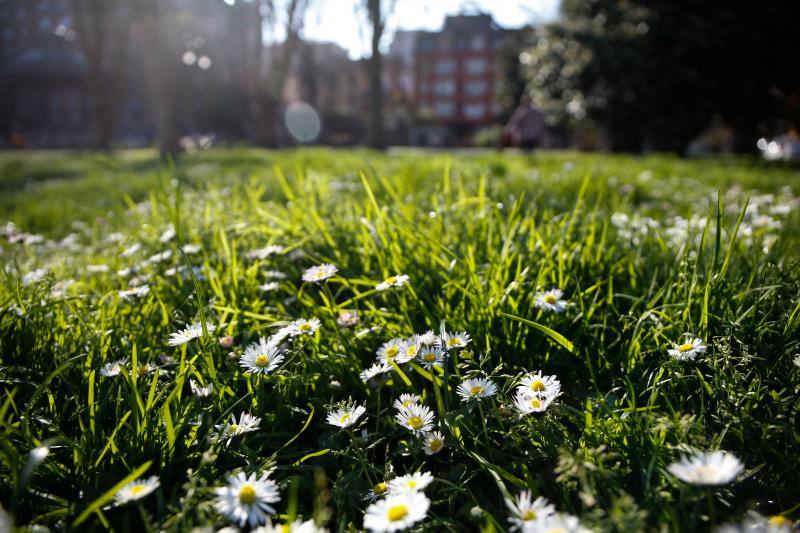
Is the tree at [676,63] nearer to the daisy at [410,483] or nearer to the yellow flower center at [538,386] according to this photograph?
the yellow flower center at [538,386]

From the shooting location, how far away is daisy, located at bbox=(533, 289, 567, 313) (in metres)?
1.36

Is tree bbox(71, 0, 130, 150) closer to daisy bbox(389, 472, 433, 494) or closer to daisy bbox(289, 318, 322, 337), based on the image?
daisy bbox(289, 318, 322, 337)

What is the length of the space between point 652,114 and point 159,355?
43.4 feet

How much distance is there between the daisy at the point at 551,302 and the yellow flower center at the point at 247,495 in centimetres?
79

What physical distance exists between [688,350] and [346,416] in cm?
73

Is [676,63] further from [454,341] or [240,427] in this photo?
[240,427]

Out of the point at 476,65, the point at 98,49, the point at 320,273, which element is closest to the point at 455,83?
the point at 476,65

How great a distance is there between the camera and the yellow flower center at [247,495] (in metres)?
0.90

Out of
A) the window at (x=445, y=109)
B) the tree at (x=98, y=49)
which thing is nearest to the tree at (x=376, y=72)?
the tree at (x=98, y=49)

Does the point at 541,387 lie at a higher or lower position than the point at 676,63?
lower

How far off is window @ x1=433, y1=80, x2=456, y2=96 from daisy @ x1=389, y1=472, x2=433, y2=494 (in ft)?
216

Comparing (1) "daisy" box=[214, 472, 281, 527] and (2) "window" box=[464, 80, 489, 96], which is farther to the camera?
(2) "window" box=[464, 80, 489, 96]

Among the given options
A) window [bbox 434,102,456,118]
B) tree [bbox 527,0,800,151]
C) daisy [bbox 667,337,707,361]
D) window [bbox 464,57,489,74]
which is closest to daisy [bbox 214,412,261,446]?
daisy [bbox 667,337,707,361]

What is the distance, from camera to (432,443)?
1102 mm
